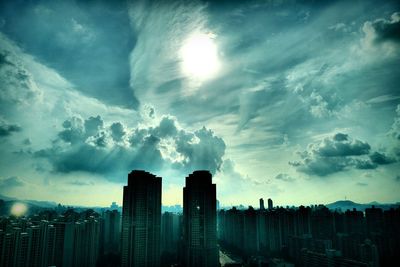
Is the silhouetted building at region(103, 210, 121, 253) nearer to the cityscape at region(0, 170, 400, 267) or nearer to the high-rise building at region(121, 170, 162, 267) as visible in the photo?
the cityscape at region(0, 170, 400, 267)

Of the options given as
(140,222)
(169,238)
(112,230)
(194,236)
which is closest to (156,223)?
(140,222)

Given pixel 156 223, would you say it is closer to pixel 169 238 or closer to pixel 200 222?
pixel 200 222

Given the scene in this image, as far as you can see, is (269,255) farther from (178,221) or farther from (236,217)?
(178,221)

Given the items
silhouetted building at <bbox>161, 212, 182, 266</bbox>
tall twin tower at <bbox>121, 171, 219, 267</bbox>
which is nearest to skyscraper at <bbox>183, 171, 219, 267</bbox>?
tall twin tower at <bbox>121, 171, 219, 267</bbox>

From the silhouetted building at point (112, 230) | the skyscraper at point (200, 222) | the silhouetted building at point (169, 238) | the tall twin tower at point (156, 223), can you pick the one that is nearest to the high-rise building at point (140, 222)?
the tall twin tower at point (156, 223)

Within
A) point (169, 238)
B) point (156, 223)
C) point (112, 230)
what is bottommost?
point (169, 238)

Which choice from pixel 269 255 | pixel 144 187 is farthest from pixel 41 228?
pixel 269 255
